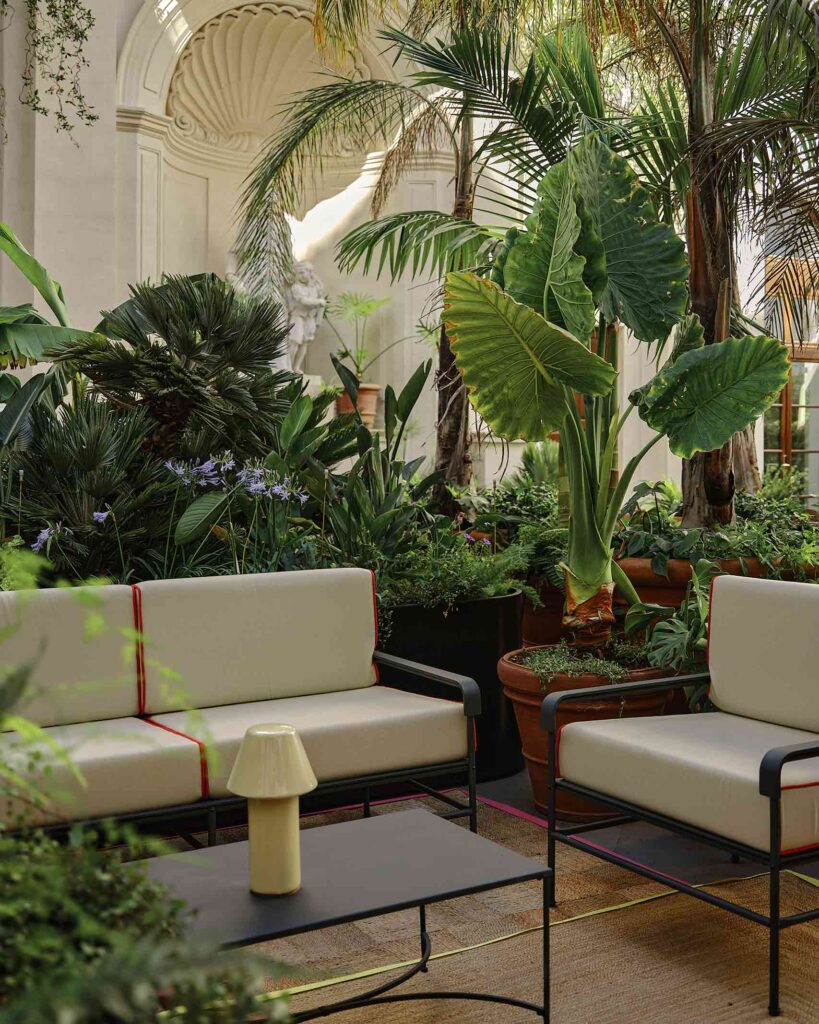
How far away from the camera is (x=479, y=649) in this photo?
15.7 feet

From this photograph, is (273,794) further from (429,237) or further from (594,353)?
(429,237)

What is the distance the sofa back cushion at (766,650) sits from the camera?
331 cm

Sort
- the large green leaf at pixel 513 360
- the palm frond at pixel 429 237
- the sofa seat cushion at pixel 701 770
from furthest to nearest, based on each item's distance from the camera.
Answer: the palm frond at pixel 429 237, the large green leaf at pixel 513 360, the sofa seat cushion at pixel 701 770

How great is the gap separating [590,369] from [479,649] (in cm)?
144

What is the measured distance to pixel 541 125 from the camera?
5.52 meters

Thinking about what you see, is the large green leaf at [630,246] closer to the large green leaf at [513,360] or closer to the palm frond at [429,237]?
the large green leaf at [513,360]

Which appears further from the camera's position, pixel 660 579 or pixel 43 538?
pixel 660 579

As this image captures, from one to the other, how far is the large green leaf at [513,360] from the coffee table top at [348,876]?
176cm

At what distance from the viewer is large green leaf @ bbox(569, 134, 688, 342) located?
14.1ft

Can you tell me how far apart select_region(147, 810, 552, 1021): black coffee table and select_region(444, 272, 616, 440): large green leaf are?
5.68ft

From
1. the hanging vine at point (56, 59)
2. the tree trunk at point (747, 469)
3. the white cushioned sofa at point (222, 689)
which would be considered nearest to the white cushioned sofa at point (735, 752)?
the white cushioned sofa at point (222, 689)

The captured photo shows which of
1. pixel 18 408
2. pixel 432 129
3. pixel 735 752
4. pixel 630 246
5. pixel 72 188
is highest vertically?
pixel 432 129

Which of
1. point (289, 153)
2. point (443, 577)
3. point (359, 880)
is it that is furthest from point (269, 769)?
point (289, 153)

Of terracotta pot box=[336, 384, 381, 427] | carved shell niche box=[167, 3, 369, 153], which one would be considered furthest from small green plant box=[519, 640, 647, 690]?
carved shell niche box=[167, 3, 369, 153]
